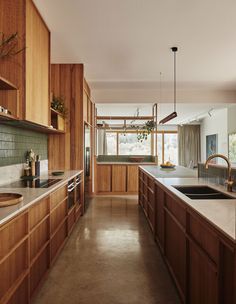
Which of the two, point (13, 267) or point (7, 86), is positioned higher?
point (7, 86)

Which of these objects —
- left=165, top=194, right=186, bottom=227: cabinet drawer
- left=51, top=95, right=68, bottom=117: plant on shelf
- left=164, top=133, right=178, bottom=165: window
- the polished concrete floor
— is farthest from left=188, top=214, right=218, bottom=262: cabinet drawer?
left=164, top=133, right=178, bottom=165: window

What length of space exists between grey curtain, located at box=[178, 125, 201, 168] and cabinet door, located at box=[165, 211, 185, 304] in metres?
8.95

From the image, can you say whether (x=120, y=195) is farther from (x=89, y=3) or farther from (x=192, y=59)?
(x=89, y=3)

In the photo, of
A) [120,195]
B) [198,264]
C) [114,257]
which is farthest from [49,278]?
[120,195]

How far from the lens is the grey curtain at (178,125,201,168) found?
11.1 metres

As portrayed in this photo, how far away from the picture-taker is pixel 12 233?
1536 mm

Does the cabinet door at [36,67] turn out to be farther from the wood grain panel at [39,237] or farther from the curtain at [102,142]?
the curtain at [102,142]

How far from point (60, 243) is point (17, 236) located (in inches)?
53.1

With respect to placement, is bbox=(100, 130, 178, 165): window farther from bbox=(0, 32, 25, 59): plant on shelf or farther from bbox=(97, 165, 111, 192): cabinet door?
bbox=(0, 32, 25, 59): plant on shelf

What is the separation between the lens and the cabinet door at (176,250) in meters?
1.86

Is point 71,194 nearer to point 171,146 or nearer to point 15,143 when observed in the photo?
point 15,143

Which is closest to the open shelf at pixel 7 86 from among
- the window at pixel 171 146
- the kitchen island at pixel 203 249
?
the kitchen island at pixel 203 249

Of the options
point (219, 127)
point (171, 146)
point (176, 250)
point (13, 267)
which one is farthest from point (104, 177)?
point (171, 146)

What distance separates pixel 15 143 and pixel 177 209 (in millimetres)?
2065
